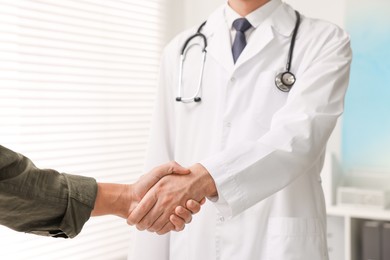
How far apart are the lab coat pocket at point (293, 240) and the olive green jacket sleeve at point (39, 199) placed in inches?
21.6

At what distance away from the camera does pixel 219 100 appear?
1.84m

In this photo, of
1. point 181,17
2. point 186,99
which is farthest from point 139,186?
point 181,17

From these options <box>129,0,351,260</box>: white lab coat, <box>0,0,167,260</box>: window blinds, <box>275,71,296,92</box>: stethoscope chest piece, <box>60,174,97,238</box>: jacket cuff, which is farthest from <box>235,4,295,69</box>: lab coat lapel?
<box>0,0,167,260</box>: window blinds

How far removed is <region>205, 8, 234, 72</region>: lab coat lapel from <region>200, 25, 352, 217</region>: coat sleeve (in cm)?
27

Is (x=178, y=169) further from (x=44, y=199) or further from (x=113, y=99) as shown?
(x=113, y=99)

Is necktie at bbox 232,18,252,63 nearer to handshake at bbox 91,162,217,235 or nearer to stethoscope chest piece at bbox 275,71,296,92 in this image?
stethoscope chest piece at bbox 275,71,296,92

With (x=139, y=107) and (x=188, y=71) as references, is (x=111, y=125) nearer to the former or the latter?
(x=139, y=107)

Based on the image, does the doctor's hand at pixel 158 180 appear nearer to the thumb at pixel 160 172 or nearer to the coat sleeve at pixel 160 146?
the thumb at pixel 160 172

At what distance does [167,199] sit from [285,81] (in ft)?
1.71

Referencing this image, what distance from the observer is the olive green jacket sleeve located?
1498 millimetres

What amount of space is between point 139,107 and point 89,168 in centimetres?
48

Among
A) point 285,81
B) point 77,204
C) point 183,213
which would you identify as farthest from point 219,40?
point 77,204

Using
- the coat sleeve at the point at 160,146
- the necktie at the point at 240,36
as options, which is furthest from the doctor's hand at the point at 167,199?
the necktie at the point at 240,36

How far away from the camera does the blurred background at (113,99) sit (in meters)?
2.16
